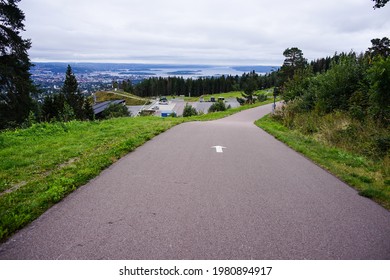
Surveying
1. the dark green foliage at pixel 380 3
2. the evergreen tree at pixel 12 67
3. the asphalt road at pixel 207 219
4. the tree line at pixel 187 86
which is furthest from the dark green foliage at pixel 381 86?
the tree line at pixel 187 86

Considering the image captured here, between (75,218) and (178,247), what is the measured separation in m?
1.79

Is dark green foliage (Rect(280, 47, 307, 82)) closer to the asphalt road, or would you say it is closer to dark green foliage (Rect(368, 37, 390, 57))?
dark green foliage (Rect(368, 37, 390, 57))

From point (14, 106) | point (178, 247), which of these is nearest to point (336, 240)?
→ point (178, 247)

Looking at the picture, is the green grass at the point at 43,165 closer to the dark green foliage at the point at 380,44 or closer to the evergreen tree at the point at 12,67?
the evergreen tree at the point at 12,67

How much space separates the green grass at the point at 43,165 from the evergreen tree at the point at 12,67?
31.7 feet

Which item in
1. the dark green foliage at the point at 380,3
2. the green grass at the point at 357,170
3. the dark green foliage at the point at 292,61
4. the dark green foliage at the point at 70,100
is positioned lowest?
the dark green foliage at the point at 70,100

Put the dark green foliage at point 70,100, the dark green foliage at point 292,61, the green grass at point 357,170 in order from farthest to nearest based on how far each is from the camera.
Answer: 1. the dark green foliage at point 292,61
2. the dark green foliage at point 70,100
3. the green grass at point 357,170

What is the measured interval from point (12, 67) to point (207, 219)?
22.5 m

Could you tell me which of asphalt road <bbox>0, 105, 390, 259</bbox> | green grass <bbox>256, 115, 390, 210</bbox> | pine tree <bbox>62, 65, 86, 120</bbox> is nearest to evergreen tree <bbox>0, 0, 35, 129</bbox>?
asphalt road <bbox>0, 105, 390, 259</bbox>

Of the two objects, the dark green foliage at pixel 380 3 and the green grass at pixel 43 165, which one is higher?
the dark green foliage at pixel 380 3

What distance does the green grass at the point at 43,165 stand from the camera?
4.21m

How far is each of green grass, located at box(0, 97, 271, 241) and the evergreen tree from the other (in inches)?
381

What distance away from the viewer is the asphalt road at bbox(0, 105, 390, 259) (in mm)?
3180

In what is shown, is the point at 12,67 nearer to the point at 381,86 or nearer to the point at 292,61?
the point at 381,86
